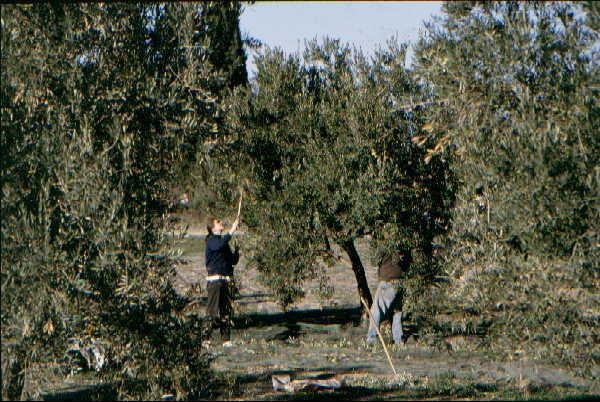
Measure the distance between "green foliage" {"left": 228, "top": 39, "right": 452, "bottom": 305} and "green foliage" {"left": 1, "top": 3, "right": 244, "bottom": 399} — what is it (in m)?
4.62

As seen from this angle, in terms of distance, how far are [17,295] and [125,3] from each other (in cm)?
359

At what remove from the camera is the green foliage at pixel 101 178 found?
720 cm

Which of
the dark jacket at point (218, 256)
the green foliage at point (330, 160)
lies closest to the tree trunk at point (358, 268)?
the green foliage at point (330, 160)

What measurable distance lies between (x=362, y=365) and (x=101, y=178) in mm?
6355

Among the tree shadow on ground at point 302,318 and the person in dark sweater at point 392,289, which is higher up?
the person in dark sweater at point 392,289

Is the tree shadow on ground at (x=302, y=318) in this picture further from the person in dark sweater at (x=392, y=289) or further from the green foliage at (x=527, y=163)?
the green foliage at (x=527, y=163)

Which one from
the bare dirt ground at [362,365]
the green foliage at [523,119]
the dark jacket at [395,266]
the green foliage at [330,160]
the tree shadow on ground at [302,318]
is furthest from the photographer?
the tree shadow on ground at [302,318]

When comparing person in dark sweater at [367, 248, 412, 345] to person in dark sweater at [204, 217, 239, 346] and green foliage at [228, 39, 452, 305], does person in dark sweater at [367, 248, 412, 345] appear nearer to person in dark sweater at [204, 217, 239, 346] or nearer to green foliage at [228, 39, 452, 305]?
green foliage at [228, 39, 452, 305]

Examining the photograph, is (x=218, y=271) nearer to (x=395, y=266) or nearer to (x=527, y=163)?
(x=395, y=266)

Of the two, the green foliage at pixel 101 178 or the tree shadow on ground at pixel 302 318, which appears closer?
the green foliage at pixel 101 178

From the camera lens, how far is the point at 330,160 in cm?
1355

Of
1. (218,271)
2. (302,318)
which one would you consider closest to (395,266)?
(218,271)

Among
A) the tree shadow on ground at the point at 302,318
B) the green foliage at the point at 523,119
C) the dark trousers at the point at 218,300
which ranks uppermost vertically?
the green foliage at the point at 523,119

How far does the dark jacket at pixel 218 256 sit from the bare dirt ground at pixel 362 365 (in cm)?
134
